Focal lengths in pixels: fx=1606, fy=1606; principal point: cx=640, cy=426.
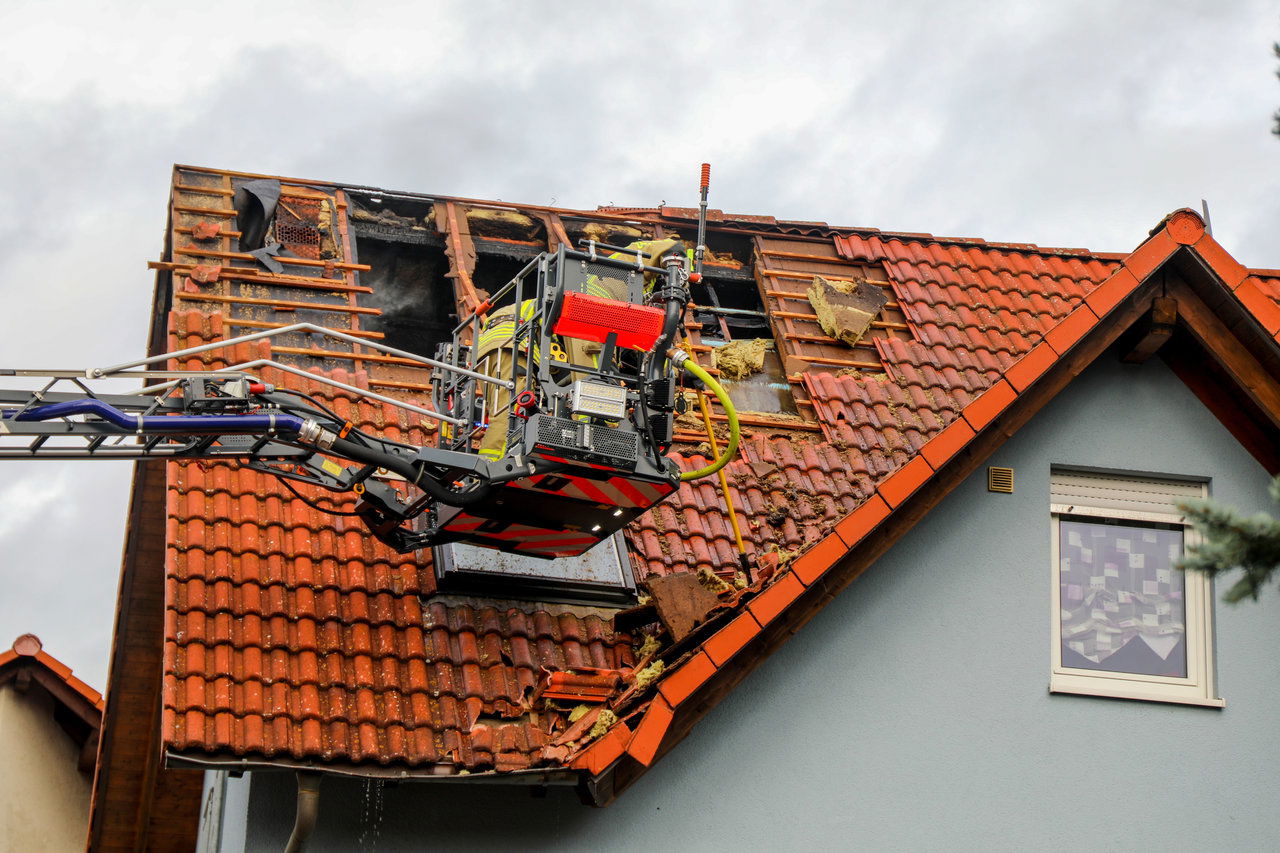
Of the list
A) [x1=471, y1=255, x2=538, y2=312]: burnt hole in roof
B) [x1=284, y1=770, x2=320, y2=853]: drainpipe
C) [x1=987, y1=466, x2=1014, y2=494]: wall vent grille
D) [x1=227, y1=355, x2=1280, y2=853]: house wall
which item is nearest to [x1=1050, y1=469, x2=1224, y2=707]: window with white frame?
[x1=227, y1=355, x2=1280, y2=853]: house wall

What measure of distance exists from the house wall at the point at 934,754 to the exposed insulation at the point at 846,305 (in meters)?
3.32

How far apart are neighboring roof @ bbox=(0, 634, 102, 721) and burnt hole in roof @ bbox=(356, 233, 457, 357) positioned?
6.15 m

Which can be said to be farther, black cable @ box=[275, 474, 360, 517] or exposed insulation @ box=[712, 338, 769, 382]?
exposed insulation @ box=[712, 338, 769, 382]

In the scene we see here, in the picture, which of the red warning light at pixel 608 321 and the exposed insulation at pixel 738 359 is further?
the exposed insulation at pixel 738 359

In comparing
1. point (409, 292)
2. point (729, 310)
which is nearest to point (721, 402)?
point (729, 310)

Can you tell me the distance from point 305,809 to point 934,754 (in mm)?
3559

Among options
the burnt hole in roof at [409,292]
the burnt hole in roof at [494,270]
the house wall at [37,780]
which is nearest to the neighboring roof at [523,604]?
the burnt hole in roof at [409,292]

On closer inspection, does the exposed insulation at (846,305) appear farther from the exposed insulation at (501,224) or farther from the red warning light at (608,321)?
the red warning light at (608,321)

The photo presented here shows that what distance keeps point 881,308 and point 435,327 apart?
378cm

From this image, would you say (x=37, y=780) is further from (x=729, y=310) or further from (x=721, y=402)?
(x=721, y=402)

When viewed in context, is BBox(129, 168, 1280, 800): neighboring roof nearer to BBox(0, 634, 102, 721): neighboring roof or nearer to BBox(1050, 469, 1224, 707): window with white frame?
BBox(1050, 469, 1224, 707): window with white frame

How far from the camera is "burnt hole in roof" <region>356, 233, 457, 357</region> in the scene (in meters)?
13.6

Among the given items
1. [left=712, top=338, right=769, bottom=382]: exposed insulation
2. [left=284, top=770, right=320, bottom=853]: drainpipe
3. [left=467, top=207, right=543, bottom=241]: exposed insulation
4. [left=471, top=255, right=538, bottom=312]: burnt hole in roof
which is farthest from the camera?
[left=467, top=207, right=543, bottom=241]: exposed insulation

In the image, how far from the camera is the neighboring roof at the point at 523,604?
8602 millimetres
